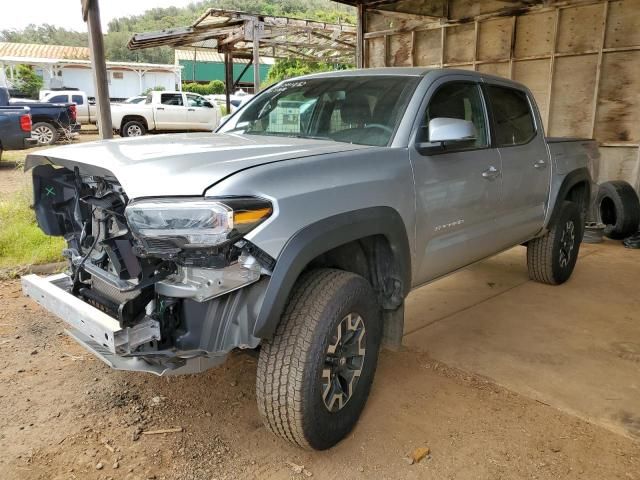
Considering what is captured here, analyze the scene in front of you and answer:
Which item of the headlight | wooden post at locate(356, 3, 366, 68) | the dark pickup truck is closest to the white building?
the dark pickup truck

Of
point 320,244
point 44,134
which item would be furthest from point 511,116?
point 44,134

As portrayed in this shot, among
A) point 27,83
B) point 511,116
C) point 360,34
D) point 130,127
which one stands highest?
point 27,83

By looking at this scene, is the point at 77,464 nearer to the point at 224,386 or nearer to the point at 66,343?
the point at 224,386

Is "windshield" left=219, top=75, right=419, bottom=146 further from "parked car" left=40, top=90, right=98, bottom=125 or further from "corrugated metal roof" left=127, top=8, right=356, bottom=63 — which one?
"parked car" left=40, top=90, right=98, bottom=125

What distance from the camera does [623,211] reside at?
7129mm

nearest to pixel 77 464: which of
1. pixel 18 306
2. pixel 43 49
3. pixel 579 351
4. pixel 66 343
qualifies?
pixel 66 343

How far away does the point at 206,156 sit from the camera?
248 centimetres

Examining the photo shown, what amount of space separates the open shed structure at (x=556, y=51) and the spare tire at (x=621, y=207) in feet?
1.79

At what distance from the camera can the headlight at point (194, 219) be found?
2131mm

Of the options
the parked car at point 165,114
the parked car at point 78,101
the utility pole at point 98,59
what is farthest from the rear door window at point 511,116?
the parked car at point 78,101

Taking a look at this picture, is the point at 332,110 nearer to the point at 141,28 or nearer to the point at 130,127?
the point at 130,127

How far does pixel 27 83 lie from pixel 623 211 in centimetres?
3436

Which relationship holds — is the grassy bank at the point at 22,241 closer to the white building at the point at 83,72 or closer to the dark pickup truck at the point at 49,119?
the dark pickup truck at the point at 49,119

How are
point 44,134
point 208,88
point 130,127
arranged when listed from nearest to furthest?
point 44,134 < point 130,127 < point 208,88
